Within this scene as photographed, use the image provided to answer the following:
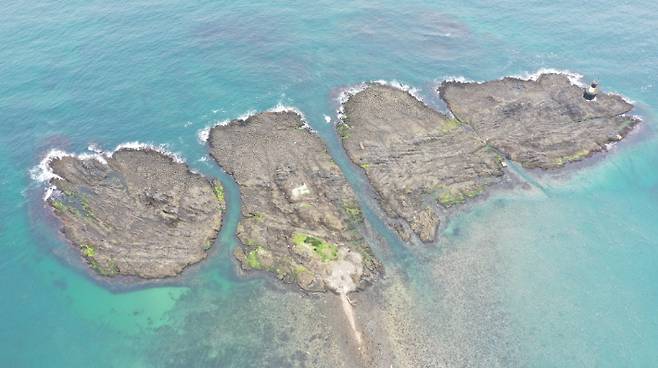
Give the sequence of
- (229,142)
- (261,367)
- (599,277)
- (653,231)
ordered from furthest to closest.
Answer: (229,142)
(653,231)
(599,277)
(261,367)

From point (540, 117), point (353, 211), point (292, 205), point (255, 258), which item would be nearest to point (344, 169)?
point (353, 211)

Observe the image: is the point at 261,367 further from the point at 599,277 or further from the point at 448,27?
the point at 448,27

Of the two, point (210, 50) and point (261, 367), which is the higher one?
point (210, 50)

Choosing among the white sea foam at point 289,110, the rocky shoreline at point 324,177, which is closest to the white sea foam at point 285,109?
the white sea foam at point 289,110

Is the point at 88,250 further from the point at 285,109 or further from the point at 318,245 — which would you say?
the point at 285,109

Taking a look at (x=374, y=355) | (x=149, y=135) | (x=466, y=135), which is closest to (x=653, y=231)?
(x=466, y=135)

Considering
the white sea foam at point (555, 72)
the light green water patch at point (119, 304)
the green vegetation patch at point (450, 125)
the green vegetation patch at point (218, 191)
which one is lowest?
the light green water patch at point (119, 304)

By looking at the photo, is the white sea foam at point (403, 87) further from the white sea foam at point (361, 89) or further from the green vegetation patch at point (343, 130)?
the green vegetation patch at point (343, 130)

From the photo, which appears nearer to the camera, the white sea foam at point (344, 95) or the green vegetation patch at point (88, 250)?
the green vegetation patch at point (88, 250)
